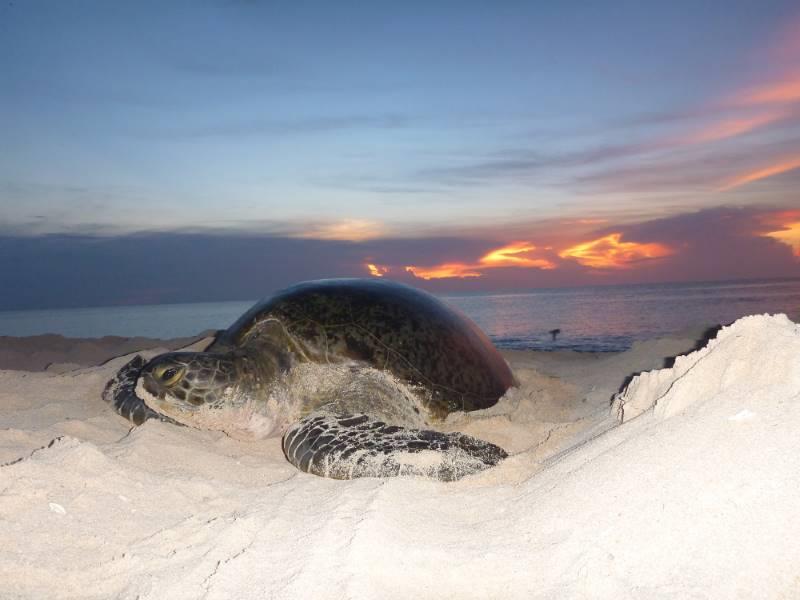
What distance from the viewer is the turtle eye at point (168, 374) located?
304 centimetres

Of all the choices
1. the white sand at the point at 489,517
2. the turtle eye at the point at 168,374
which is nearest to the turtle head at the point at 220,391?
the turtle eye at the point at 168,374

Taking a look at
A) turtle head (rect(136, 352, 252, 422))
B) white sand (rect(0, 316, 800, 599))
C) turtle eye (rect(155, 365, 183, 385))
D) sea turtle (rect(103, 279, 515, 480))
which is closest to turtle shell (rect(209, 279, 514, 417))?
sea turtle (rect(103, 279, 515, 480))

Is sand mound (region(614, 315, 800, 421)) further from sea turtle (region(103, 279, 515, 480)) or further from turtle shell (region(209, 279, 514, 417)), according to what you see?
turtle shell (region(209, 279, 514, 417))

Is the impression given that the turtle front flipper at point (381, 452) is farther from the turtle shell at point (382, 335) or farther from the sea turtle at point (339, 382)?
the turtle shell at point (382, 335)

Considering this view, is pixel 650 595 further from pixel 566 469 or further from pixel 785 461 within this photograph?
pixel 566 469

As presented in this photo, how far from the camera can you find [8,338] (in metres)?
9.26

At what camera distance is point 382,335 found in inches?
147

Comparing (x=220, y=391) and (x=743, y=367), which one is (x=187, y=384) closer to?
(x=220, y=391)

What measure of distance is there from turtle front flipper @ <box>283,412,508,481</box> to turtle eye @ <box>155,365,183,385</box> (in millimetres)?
811

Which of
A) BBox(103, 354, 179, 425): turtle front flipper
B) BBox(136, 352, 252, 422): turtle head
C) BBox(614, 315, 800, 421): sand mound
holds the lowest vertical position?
BBox(103, 354, 179, 425): turtle front flipper

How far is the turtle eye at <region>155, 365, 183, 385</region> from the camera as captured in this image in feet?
9.96

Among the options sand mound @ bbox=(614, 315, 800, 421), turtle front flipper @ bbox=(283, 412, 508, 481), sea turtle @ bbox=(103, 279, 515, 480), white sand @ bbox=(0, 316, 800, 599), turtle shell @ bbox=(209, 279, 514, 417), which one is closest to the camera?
white sand @ bbox=(0, 316, 800, 599)

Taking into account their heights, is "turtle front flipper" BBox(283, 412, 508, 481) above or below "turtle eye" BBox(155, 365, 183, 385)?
below

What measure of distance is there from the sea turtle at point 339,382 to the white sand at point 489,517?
10.5 inches
